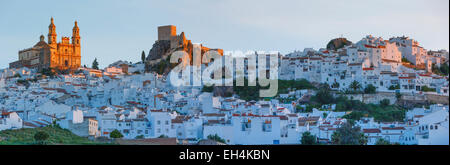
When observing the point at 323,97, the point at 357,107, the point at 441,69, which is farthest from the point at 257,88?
the point at 441,69

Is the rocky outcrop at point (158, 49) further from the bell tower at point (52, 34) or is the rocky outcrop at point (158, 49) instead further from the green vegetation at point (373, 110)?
the green vegetation at point (373, 110)

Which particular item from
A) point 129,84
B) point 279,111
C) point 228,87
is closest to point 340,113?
point 279,111

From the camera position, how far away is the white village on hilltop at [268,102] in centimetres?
2311

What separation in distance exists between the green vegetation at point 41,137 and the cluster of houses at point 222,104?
578 millimetres

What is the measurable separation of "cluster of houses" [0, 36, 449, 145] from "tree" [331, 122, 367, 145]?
90cm

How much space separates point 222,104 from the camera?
29453 mm

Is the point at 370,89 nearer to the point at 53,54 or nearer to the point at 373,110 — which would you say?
the point at 373,110

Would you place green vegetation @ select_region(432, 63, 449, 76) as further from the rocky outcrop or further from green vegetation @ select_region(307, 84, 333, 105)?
the rocky outcrop

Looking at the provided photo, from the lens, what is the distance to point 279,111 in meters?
26.2

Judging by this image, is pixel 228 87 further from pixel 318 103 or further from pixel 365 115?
pixel 365 115

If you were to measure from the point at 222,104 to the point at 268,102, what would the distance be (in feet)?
6.93

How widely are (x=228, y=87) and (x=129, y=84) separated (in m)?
5.54

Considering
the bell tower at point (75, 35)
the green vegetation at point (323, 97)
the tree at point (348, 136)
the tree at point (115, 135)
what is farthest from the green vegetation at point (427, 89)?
the bell tower at point (75, 35)
